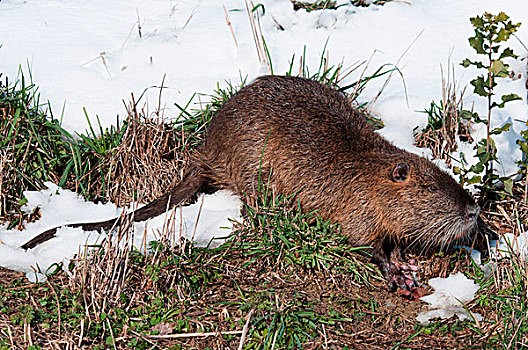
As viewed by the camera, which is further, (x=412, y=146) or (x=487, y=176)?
(x=412, y=146)

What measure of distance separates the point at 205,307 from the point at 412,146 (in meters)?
1.96

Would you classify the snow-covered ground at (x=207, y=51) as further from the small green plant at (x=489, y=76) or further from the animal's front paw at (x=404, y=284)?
the animal's front paw at (x=404, y=284)

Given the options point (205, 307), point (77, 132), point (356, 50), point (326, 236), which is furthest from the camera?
point (356, 50)

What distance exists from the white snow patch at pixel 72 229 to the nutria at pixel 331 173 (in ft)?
0.26

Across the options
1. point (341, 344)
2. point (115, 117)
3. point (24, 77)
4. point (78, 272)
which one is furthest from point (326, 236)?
point (24, 77)

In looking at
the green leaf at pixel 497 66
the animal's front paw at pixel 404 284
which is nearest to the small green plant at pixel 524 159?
the green leaf at pixel 497 66

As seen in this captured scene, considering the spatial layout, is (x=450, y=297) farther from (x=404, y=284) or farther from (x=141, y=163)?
(x=141, y=163)

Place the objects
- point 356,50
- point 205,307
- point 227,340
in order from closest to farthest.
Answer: point 227,340, point 205,307, point 356,50

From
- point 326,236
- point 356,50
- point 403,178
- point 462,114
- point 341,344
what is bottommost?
point 341,344

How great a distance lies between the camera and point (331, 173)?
12.6ft

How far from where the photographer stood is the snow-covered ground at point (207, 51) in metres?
4.51

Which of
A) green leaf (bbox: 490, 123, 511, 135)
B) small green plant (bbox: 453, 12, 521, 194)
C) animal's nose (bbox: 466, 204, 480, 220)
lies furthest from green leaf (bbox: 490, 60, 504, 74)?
animal's nose (bbox: 466, 204, 480, 220)

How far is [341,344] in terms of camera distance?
3.03m

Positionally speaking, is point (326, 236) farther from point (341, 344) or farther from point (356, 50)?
point (356, 50)
